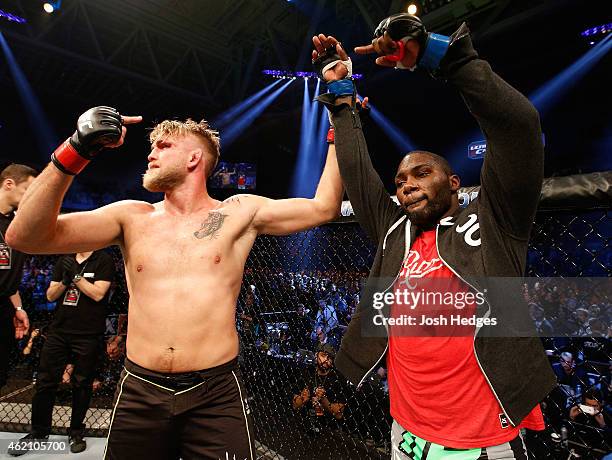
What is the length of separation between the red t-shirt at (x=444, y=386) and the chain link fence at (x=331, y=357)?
54 centimetres

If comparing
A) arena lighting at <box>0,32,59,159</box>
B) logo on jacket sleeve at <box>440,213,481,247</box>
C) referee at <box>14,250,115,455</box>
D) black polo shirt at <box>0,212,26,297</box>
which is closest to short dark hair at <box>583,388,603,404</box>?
logo on jacket sleeve at <box>440,213,481,247</box>

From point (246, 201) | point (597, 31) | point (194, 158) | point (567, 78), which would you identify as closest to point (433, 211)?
point (246, 201)

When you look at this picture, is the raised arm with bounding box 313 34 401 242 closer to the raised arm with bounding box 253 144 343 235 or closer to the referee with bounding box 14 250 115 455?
the raised arm with bounding box 253 144 343 235

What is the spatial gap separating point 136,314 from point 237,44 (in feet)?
27.8

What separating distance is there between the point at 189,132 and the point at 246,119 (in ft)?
34.4

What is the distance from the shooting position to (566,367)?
268cm

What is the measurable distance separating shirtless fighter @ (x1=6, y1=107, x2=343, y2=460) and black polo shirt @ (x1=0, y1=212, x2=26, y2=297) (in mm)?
1640

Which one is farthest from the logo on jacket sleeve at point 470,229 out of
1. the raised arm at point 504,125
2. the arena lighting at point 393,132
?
the arena lighting at point 393,132

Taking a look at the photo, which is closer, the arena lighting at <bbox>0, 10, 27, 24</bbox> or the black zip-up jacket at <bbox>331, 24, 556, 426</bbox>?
the black zip-up jacket at <bbox>331, 24, 556, 426</bbox>

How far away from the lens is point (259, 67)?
956cm

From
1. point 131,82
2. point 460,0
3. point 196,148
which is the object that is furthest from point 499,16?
point 131,82

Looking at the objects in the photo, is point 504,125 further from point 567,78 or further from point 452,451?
point 567,78

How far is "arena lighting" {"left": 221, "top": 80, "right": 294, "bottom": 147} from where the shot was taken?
36.0 feet

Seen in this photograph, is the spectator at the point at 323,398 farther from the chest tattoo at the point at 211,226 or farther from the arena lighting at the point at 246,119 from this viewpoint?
the arena lighting at the point at 246,119
